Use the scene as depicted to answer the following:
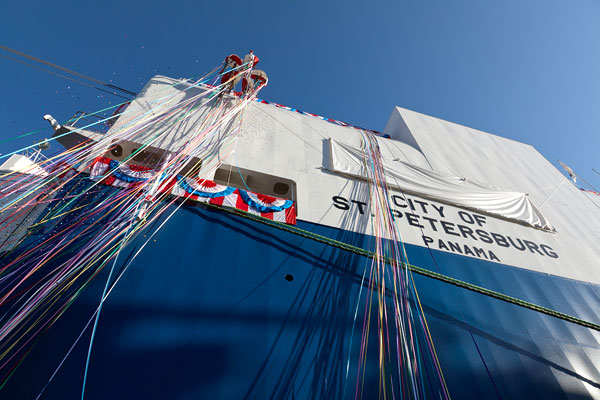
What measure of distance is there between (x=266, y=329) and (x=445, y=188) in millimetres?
6407

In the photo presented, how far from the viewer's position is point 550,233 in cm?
767

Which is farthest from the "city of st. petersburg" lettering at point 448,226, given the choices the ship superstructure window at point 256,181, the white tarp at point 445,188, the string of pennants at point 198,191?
the string of pennants at point 198,191

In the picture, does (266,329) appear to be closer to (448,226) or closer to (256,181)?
(256,181)

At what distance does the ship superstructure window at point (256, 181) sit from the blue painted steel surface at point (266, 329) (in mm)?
1603

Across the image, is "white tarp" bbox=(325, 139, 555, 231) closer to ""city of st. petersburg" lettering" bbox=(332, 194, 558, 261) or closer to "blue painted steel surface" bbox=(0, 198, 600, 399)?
""city of st. petersburg" lettering" bbox=(332, 194, 558, 261)

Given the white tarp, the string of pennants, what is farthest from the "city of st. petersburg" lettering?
the string of pennants

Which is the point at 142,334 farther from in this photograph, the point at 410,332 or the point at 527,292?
the point at 527,292

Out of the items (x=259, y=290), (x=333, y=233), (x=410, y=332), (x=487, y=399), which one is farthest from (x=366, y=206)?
(x=487, y=399)

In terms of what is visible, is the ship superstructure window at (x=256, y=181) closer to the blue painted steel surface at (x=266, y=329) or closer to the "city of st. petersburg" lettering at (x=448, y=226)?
the "city of st. petersburg" lettering at (x=448, y=226)

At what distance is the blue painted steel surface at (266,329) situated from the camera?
9.67 ft

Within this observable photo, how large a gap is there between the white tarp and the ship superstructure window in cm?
135

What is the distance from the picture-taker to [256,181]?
700cm

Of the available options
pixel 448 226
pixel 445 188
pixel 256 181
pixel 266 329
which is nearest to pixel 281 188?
pixel 256 181

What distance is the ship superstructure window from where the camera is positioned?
6.54 metres
